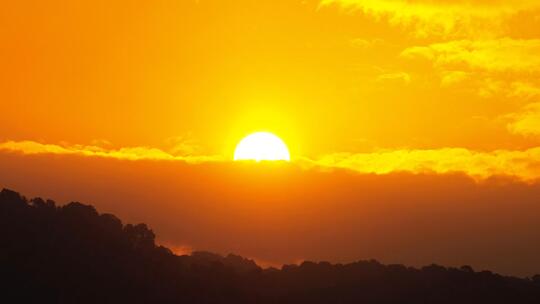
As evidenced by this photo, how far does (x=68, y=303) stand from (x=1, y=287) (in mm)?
9461

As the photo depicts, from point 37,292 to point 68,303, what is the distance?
451cm

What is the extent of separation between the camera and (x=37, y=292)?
200 m

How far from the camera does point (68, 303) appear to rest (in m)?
200

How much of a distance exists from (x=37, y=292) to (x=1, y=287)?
5.00m

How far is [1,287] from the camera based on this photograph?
200 m
